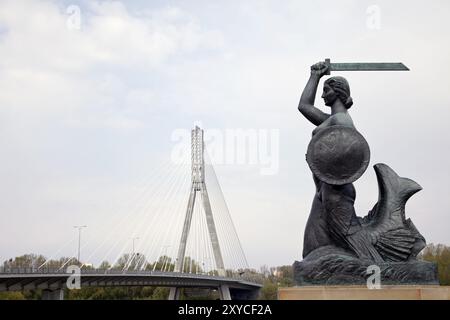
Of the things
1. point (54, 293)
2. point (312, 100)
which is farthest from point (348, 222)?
point (54, 293)

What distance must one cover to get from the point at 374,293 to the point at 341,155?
80.0 inches

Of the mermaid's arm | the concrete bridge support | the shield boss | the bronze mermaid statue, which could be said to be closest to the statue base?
the bronze mermaid statue

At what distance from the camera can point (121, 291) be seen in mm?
46188

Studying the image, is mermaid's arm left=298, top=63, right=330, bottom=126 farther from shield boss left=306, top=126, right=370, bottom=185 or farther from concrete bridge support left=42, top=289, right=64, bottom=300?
concrete bridge support left=42, top=289, right=64, bottom=300

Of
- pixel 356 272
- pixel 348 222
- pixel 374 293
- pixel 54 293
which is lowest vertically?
pixel 54 293

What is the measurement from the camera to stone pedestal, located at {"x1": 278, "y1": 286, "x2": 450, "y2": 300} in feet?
21.8

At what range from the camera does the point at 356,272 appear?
7.15m

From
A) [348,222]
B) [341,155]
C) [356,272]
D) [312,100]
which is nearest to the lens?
[356,272]

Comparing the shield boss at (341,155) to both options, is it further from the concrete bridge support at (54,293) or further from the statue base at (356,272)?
the concrete bridge support at (54,293)

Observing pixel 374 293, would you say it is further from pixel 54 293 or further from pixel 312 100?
pixel 54 293

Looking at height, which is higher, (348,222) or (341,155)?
(341,155)

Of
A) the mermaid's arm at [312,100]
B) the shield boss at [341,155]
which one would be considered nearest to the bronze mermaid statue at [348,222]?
the shield boss at [341,155]
